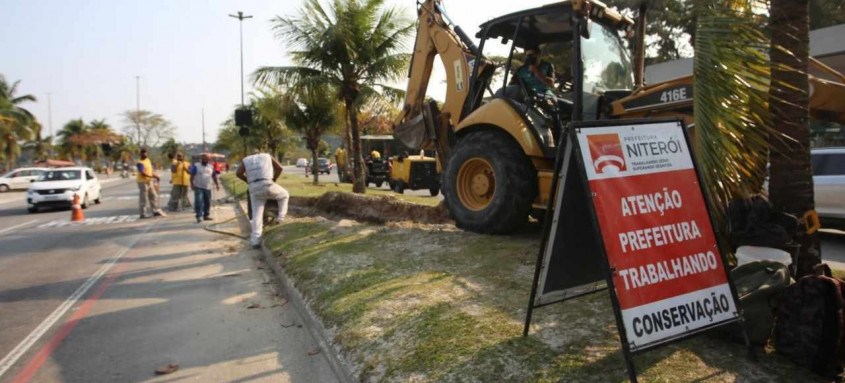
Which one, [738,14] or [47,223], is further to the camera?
[47,223]

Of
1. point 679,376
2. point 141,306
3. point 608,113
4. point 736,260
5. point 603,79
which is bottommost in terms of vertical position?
point 141,306

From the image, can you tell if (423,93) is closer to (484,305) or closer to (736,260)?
(484,305)

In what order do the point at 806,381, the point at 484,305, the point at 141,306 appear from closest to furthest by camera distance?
the point at 806,381
the point at 484,305
the point at 141,306

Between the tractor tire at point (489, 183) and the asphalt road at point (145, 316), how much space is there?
106 inches

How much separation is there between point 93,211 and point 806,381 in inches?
766

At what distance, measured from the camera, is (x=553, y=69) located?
301 inches

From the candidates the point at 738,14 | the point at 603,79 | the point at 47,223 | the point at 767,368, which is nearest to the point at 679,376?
the point at 767,368

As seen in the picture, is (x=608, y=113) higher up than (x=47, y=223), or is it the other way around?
(x=608, y=113)

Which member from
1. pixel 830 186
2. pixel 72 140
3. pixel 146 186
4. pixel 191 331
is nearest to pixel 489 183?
pixel 191 331

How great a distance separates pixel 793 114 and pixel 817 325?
171 centimetres

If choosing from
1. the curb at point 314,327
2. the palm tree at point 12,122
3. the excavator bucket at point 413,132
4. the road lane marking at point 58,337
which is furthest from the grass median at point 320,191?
the palm tree at point 12,122

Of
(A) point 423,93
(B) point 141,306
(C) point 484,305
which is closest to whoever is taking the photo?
(C) point 484,305

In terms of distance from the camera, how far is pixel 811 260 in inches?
161

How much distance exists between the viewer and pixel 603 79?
22.5 feet
